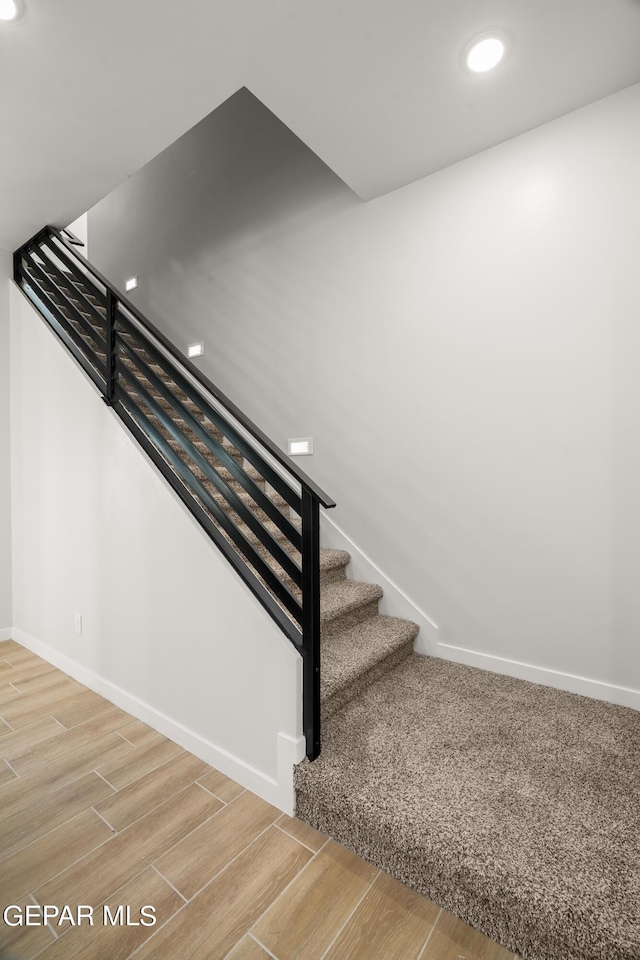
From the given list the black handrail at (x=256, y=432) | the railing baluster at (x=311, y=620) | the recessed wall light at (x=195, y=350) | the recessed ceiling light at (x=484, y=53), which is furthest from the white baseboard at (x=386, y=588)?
the recessed ceiling light at (x=484, y=53)

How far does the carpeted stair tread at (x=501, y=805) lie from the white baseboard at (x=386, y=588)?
1.36ft

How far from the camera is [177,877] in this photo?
4.46ft

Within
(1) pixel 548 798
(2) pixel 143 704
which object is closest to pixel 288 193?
(2) pixel 143 704

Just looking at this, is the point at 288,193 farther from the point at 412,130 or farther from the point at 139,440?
the point at 139,440

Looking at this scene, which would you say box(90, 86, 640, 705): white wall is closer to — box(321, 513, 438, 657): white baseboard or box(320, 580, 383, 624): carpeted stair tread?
box(321, 513, 438, 657): white baseboard

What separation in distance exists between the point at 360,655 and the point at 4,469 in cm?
288

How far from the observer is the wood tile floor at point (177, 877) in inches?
45.9

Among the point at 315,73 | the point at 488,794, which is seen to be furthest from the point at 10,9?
the point at 488,794

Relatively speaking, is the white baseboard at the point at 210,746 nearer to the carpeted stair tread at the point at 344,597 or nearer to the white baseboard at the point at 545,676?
the carpeted stair tread at the point at 344,597

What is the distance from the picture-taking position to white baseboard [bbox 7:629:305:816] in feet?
5.26

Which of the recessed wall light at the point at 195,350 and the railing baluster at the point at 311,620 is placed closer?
the railing baluster at the point at 311,620

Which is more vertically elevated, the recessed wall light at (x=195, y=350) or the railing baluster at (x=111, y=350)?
the recessed wall light at (x=195, y=350)

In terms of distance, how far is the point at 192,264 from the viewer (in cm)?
373

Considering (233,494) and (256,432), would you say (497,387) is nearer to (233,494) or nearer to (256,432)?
(256,432)
